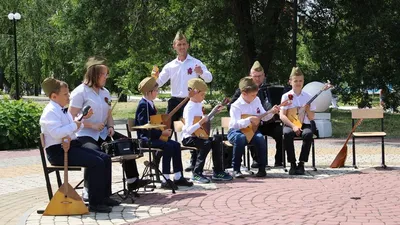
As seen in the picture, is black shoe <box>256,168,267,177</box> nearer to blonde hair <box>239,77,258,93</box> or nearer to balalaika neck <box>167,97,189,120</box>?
blonde hair <box>239,77,258,93</box>

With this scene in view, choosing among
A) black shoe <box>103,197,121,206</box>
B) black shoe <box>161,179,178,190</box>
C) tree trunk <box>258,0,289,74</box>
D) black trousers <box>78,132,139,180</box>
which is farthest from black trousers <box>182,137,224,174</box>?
tree trunk <box>258,0,289,74</box>

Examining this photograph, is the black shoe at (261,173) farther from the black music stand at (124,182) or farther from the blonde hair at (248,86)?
the black music stand at (124,182)

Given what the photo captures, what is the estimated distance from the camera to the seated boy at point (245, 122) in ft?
32.4

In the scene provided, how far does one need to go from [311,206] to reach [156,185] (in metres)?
2.62

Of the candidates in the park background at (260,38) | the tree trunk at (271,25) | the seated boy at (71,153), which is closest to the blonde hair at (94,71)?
the seated boy at (71,153)

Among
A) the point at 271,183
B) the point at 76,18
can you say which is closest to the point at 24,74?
the point at 76,18

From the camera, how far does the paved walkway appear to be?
691cm

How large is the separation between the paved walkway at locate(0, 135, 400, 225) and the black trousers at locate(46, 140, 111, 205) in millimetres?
255

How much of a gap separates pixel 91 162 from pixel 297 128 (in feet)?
13.2

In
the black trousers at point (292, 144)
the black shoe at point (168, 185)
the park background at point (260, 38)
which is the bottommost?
the black shoe at point (168, 185)

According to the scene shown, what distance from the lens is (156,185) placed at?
9.31 meters

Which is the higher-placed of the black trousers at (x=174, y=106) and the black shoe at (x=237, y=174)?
the black trousers at (x=174, y=106)

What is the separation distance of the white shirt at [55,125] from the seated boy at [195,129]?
7.61ft

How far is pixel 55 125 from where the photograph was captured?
7.18 metres
